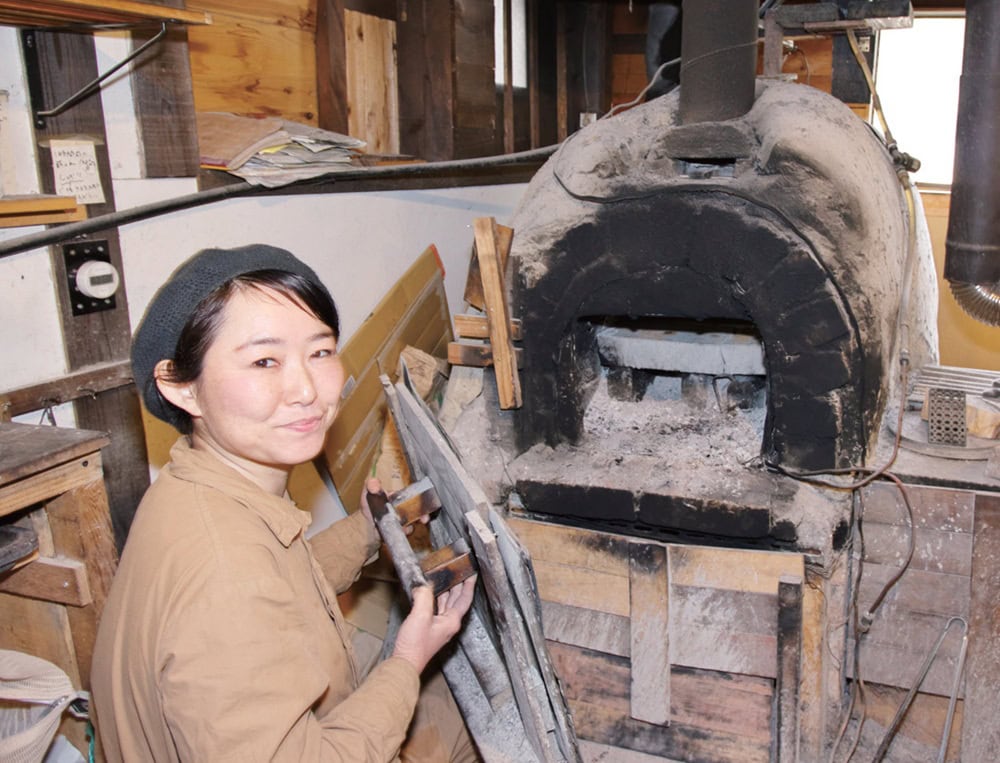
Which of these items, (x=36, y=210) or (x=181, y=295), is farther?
(x=36, y=210)

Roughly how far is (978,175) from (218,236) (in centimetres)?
230

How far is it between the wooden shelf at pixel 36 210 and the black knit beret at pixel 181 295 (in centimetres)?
80

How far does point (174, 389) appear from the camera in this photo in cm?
128

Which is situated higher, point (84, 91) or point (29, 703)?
point (84, 91)

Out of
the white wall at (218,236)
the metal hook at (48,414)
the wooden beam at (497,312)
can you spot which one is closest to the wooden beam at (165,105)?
the white wall at (218,236)

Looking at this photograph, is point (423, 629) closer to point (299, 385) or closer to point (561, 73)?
point (299, 385)

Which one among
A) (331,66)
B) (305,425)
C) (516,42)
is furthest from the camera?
(516,42)

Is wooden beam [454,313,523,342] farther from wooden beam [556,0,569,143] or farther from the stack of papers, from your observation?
wooden beam [556,0,569,143]

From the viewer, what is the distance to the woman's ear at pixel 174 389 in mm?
1263

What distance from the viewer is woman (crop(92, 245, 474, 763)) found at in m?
1.09

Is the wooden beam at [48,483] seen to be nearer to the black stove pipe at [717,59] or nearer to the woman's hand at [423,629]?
the woman's hand at [423,629]

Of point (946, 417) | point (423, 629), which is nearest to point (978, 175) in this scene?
point (946, 417)

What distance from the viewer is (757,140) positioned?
2314 millimetres

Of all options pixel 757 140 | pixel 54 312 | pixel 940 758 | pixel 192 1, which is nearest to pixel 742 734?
pixel 940 758
